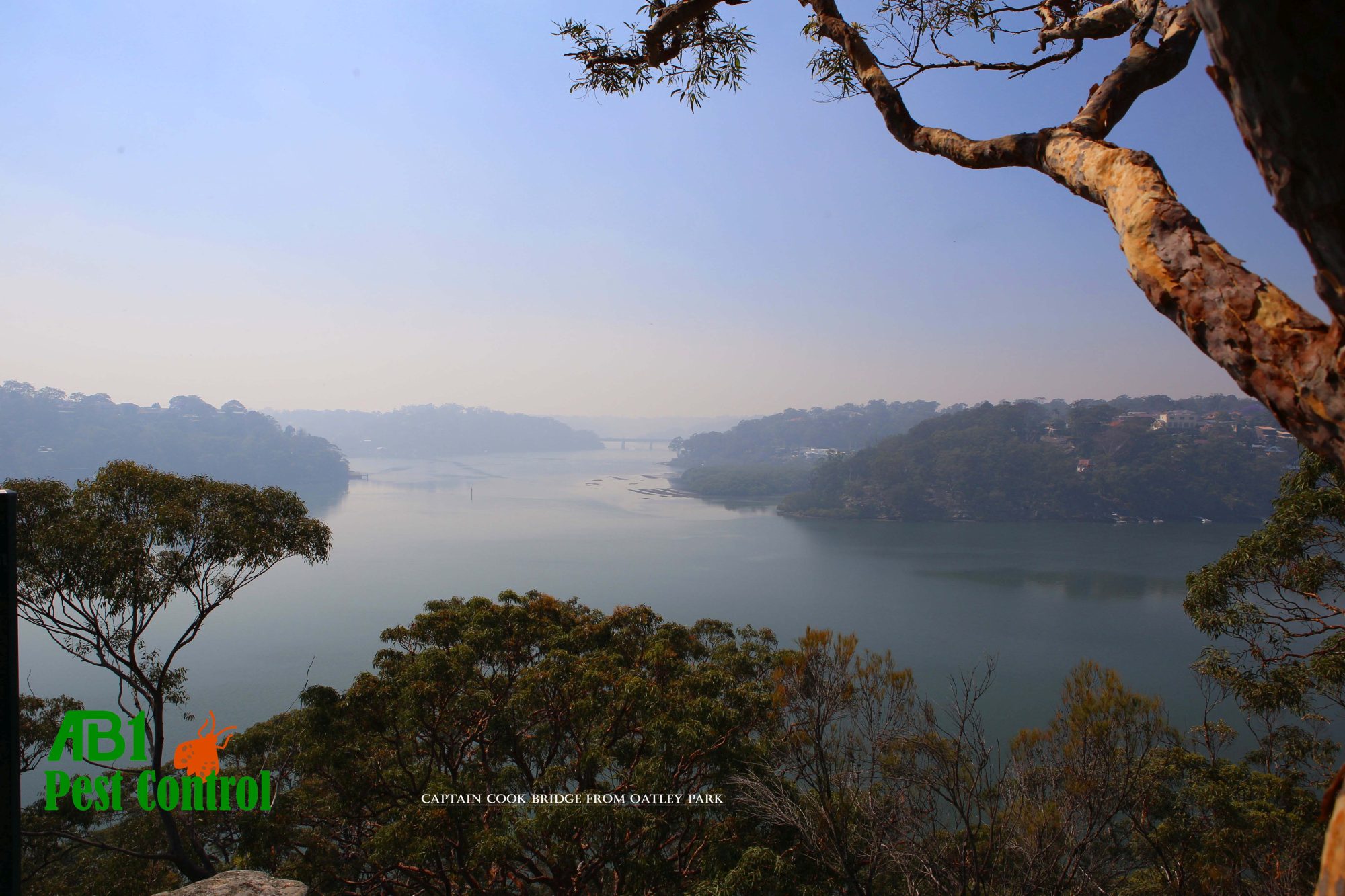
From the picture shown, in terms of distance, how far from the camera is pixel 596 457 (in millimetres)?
80438

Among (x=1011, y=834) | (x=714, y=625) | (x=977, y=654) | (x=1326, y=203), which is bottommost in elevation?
(x=977, y=654)

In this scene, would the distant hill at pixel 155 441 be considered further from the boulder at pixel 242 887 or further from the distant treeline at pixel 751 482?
the distant treeline at pixel 751 482

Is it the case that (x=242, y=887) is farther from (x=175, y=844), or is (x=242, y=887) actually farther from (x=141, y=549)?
→ (x=141, y=549)

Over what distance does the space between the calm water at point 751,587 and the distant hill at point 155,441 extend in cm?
419

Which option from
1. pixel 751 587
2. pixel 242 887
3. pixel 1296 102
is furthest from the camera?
pixel 751 587

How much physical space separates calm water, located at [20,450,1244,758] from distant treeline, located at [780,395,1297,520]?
2.39 m

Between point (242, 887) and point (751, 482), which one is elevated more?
point (751, 482)

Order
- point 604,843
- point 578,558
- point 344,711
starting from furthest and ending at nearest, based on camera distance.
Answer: point 578,558
point 344,711
point 604,843

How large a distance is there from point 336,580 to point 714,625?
745 inches

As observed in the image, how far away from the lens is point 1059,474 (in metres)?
38.5

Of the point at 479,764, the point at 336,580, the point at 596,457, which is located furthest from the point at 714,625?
Result: the point at 596,457

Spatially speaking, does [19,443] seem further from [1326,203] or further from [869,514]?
[869,514]

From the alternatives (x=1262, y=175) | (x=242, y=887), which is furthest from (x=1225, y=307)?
(x=242, y=887)

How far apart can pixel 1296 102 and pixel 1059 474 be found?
4436 cm
